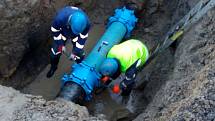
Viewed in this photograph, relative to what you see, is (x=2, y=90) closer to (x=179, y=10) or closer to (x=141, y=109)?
(x=141, y=109)

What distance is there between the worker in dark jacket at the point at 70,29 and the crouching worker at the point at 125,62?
57 cm

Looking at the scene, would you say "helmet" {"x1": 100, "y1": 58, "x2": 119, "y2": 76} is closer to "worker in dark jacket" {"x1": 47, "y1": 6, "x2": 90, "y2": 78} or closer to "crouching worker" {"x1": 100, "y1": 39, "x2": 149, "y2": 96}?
"crouching worker" {"x1": 100, "y1": 39, "x2": 149, "y2": 96}

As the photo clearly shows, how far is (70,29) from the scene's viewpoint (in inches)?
251

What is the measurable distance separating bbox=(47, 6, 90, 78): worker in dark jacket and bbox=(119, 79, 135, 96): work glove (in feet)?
2.77

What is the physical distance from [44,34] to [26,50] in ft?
1.61

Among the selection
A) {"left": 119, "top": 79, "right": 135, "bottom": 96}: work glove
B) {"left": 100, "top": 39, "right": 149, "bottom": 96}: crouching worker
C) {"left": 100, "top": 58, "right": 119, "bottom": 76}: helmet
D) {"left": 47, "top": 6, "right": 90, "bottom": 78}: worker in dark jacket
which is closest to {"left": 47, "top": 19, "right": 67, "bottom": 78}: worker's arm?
{"left": 47, "top": 6, "right": 90, "bottom": 78}: worker in dark jacket

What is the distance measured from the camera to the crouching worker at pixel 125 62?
233 inches

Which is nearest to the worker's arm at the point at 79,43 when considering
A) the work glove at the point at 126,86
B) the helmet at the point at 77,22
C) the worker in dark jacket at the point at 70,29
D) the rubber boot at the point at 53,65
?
the worker in dark jacket at the point at 70,29

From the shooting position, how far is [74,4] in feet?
24.6

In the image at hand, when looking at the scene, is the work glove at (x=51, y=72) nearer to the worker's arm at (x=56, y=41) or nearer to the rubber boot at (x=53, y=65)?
the rubber boot at (x=53, y=65)

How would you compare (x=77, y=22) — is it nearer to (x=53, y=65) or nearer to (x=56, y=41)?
(x=56, y=41)

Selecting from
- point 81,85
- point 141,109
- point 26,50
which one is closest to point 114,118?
point 141,109

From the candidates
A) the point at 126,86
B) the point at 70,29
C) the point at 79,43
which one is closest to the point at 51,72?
the point at 79,43

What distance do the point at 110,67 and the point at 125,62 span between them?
35cm
